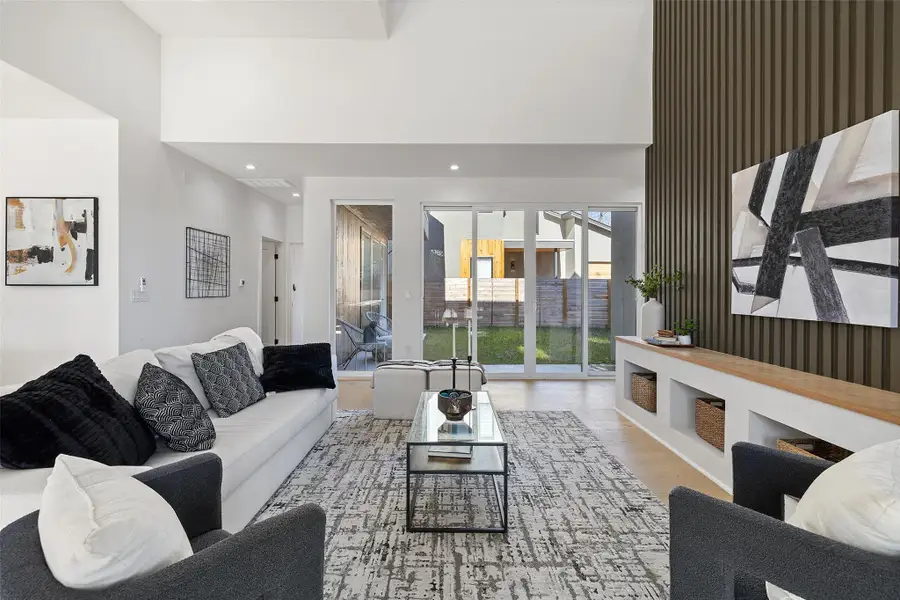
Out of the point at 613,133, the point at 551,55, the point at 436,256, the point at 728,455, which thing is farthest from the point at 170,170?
the point at 728,455

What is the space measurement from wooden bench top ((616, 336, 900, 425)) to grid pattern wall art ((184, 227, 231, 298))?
462cm

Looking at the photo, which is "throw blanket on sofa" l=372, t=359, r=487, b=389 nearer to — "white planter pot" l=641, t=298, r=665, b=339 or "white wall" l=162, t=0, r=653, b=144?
"white planter pot" l=641, t=298, r=665, b=339

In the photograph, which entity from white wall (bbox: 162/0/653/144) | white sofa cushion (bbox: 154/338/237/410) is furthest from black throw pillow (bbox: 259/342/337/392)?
white wall (bbox: 162/0/653/144)

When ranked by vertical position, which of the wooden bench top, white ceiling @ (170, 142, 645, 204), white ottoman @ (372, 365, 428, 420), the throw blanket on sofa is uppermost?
white ceiling @ (170, 142, 645, 204)

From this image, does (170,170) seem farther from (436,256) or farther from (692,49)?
(692,49)

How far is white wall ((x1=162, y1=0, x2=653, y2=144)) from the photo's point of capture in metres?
4.16

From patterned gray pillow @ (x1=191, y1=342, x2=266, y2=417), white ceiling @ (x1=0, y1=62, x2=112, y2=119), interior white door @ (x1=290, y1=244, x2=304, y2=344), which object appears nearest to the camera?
patterned gray pillow @ (x1=191, y1=342, x2=266, y2=417)

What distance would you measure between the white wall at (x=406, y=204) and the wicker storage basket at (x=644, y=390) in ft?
8.70

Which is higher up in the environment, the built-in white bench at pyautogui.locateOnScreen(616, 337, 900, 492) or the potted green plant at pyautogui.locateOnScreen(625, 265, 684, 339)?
the potted green plant at pyautogui.locateOnScreen(625, 265, 684, 339)

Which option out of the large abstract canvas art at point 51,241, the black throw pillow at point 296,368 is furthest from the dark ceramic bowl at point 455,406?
the large abstract canvas art at point 51,241

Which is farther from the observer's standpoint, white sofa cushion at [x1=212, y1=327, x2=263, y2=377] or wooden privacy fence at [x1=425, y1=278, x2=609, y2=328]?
wooden privacy fence at [x1=425, y1=278, x2=609, y2=328]

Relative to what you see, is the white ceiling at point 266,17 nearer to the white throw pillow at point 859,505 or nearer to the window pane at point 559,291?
the window pane at point 559,291

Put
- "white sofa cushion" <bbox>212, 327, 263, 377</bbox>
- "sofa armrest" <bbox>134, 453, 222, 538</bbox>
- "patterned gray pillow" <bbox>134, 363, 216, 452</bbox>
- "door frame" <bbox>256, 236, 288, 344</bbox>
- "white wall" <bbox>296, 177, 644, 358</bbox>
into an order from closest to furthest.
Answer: "sofa armrest" <bbox>134, 453, 222, 538</bbox>
"patterned gray pillow" <bbox>134, 363, 216, 452</bbox>
"white sofa cushion" <bbox>212, 327, 263, 377</bbox>
"white wall" <bbox>296, 177, 644, 358</bbox>
"door frame" <bbox>256, 236, 288, 344</bbox>

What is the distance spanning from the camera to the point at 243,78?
4156 millimetres
